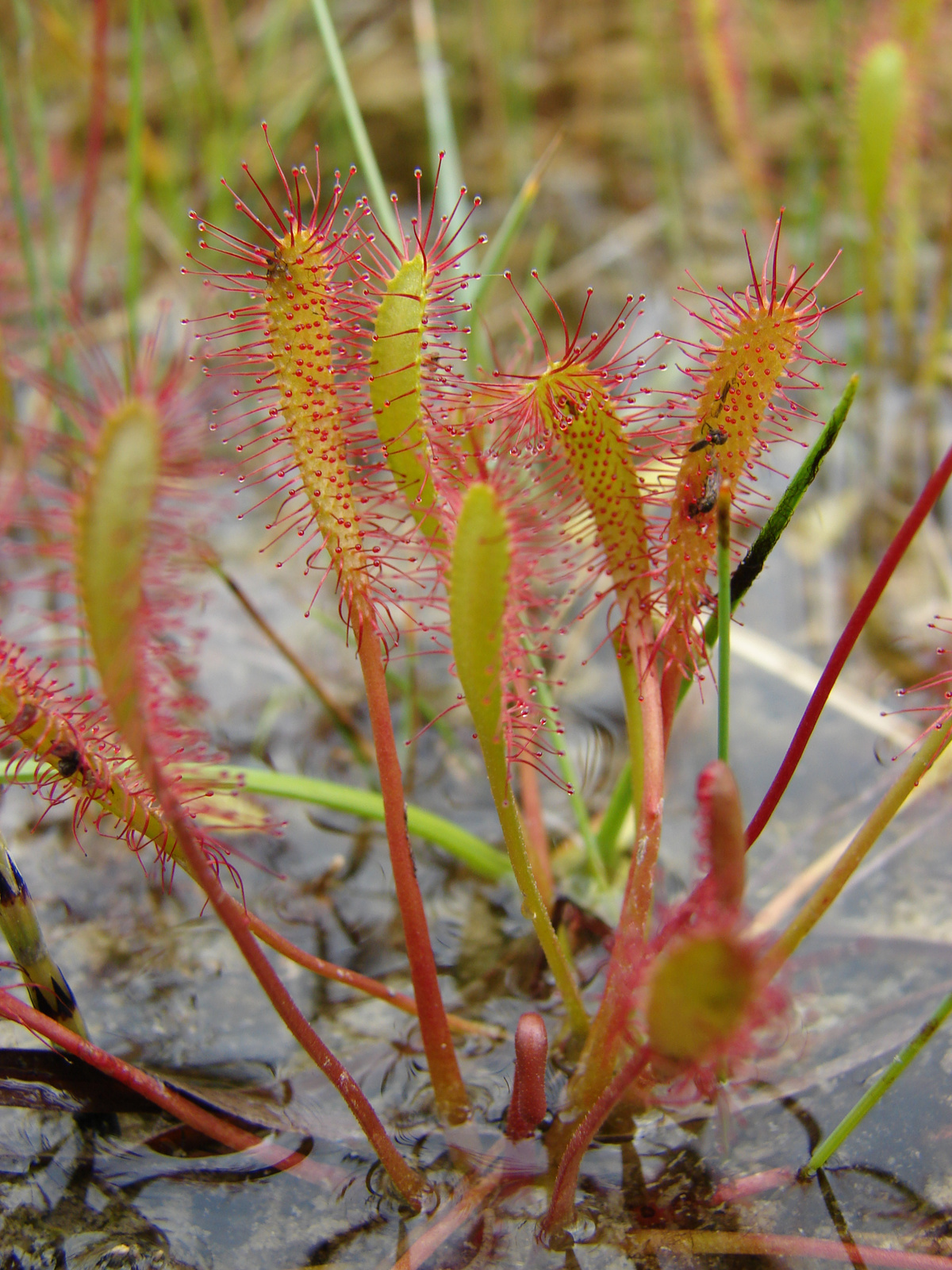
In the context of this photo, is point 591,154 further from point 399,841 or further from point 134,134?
point 399,841

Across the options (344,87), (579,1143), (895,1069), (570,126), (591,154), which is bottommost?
(579,1143)

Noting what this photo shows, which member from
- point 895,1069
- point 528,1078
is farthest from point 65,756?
point 895,1069

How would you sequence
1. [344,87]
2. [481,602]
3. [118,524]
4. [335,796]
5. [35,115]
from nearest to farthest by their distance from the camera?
[118,524] → [481,602] → [335,796] → [344,87] → [35,115]

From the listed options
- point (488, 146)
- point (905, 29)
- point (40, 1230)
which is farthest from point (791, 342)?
point (488, 146)

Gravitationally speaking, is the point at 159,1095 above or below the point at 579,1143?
below

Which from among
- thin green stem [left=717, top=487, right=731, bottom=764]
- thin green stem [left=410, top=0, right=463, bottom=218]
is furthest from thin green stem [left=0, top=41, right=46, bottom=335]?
thin green stem [left=717, top=487, right=731, bottom=764]

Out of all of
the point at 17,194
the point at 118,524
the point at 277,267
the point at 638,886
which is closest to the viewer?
the point at 118,524

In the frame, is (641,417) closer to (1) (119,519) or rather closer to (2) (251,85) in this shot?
(1) (119,519)
